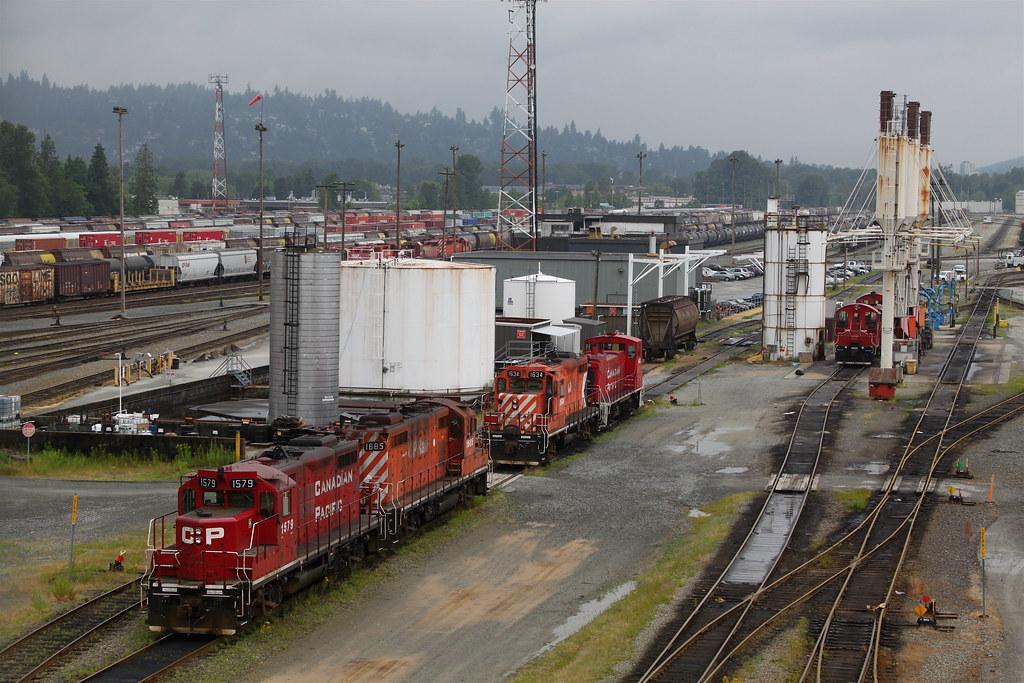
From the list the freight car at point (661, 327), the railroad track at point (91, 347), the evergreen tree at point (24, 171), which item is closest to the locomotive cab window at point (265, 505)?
the railroad track at point (91, 347)

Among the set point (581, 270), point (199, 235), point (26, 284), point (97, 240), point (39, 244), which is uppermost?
point (199, 235)

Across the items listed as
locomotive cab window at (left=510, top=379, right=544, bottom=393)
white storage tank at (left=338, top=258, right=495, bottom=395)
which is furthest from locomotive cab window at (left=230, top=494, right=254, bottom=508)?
white storage tank at (left=338, top=258, right=495, bottom=395)

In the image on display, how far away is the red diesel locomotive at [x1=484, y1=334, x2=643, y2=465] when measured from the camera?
41.2m

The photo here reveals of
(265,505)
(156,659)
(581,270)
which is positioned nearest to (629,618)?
(265,505)

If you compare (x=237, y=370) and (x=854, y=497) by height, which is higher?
(x=237, y=370)

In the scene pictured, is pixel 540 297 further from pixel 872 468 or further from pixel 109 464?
pixel 109 464

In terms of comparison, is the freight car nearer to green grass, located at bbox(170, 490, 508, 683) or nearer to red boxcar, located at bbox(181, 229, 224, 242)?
green grass, located at bbox(170, 490, 508, 683)

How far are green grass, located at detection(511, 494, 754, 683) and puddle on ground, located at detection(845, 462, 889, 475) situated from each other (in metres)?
8.85

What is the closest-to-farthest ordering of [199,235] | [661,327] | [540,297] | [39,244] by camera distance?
[540,297]
[661,327]
[39,244]
[199,235]

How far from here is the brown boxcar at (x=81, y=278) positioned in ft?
284

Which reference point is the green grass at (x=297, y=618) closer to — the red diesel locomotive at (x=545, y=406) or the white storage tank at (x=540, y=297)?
the red diesel locomotive at (x=545, y=406)

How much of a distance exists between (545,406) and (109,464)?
46.4ft

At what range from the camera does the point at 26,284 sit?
83.1 metres

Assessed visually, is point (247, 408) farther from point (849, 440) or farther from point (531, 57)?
point (531, 57)
